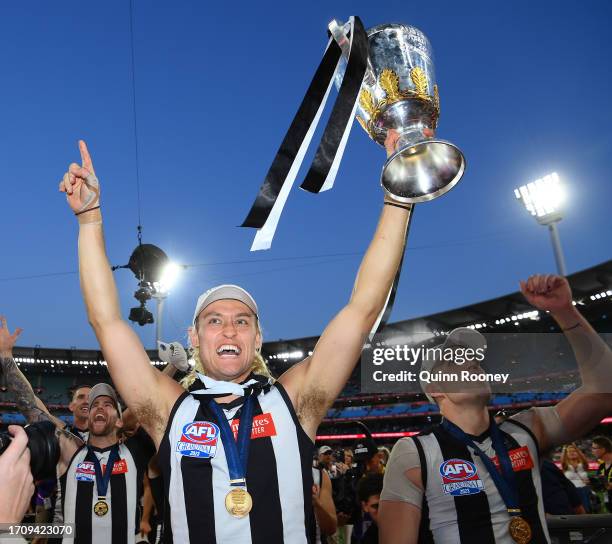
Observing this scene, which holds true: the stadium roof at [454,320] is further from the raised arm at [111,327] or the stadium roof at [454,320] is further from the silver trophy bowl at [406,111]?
the raised arm at [111,327]

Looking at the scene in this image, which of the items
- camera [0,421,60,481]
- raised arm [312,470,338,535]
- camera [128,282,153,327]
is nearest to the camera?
camera [0,421,60,481]

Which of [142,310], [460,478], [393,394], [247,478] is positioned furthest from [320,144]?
[393,394]

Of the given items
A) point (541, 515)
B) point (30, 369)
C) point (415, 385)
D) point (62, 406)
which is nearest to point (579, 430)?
point (541, 515)

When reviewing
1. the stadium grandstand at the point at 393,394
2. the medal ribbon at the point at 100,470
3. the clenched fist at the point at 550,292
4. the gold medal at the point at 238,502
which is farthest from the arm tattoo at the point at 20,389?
the stadium grandstand at the point at 393,394

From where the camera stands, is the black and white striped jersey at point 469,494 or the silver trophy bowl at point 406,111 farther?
the black and white striped jersey at point 469,494

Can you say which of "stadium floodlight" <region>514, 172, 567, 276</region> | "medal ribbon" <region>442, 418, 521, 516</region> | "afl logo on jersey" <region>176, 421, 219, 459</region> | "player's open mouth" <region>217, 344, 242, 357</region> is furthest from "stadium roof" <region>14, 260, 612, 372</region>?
"afl logo on jersey" <region>176, 421, 219, 459</region>

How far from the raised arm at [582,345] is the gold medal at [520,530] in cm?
55

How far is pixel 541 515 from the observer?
237cm

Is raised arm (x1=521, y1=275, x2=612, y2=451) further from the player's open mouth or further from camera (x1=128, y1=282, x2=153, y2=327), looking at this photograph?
camera (x1=128, y1=282, x2=153, y2=327)

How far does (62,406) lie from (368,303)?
43188 millimetres

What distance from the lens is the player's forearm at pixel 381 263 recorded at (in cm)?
209

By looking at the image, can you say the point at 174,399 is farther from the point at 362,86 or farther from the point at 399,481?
the point at 362,86

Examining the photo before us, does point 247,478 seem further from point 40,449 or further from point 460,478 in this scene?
point 460,478

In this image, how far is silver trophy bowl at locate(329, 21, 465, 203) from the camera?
77.9 inches
